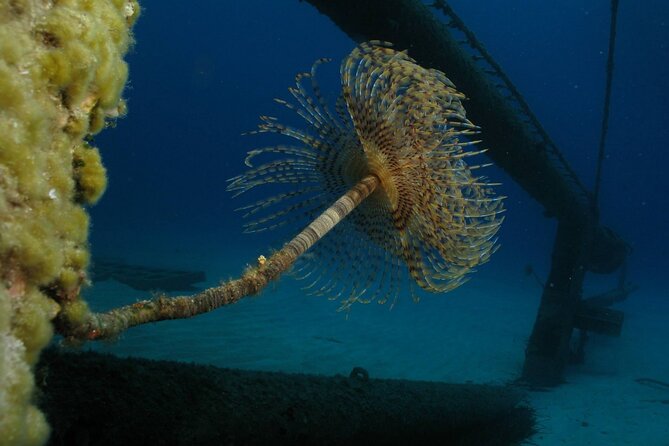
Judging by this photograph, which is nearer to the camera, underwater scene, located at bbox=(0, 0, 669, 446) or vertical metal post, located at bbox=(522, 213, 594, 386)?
underwater scene, located at bbox=(0, 0, 669, 446)

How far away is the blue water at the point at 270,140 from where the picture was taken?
12.5m

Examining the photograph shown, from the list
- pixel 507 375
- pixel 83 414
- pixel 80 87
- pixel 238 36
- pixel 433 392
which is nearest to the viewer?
pixel 80 87

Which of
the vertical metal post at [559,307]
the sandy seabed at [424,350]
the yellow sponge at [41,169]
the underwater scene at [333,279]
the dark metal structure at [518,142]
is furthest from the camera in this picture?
the vertical metal post at [559,307]

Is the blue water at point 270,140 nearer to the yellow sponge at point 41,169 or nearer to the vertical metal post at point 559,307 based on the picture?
the yellow sponge at point 41,169

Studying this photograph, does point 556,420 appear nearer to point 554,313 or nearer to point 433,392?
point 554,313

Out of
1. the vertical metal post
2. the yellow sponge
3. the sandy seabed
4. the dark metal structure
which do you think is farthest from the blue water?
the dark metal structure

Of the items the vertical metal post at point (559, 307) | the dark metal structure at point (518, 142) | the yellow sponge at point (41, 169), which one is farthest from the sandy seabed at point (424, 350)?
the yellow sponge at point (41, 169)

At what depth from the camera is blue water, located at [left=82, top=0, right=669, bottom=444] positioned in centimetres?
1245

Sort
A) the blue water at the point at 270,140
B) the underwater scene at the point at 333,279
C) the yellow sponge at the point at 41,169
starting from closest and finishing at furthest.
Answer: the yellow sponge at the point at 41,169, the underwater scene at the point at 333,279, the blue water at the point at 270,140

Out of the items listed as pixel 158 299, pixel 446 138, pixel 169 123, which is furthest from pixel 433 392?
pixel 169 123

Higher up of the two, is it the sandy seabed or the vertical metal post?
the vertical metal post

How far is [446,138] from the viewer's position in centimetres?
265

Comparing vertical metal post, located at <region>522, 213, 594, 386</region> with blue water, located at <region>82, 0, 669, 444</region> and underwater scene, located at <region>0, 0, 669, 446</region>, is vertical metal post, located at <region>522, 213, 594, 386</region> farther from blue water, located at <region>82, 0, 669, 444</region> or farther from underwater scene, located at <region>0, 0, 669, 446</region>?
blue water, located at <region>82, 0, 669, 444</region>

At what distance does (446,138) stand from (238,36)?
561ft
